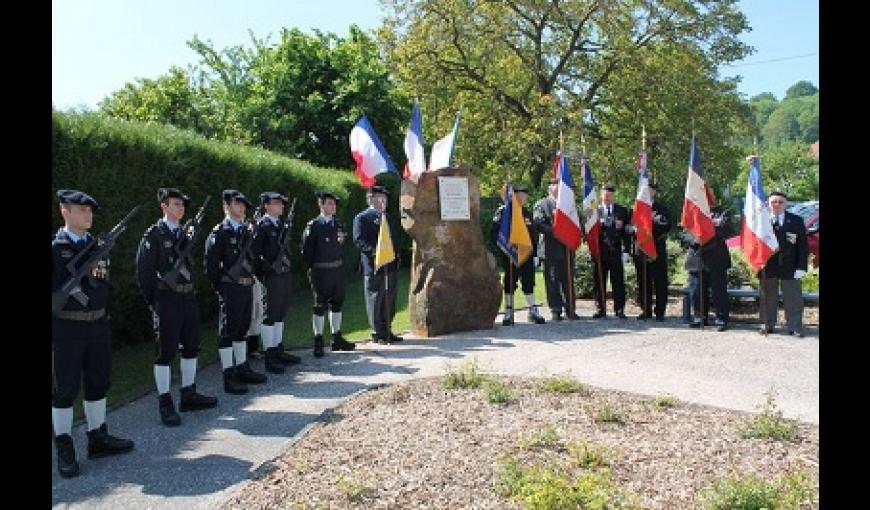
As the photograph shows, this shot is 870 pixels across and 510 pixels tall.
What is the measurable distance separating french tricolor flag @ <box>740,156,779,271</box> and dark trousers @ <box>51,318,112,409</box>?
8.42 metres

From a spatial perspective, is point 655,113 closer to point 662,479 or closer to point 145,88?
point 662,479

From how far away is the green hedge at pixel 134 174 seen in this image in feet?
26.9

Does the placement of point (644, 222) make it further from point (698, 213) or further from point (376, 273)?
point (376, 273)

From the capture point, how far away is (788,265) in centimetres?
994

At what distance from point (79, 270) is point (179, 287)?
124 centimetres

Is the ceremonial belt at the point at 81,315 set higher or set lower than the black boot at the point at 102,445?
higher

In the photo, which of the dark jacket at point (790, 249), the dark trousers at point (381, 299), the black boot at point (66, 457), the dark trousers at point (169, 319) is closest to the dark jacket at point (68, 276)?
the dark trousers at point (169, 319)

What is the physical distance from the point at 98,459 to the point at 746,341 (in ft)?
26.1

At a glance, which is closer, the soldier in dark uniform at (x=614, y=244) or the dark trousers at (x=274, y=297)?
the dark trousers at (x=274, y=297)

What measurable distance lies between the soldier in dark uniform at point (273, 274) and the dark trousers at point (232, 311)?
2.62 ft

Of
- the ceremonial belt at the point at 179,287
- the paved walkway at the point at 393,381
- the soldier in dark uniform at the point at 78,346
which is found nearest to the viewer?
the paved walkway at the point at 393,381

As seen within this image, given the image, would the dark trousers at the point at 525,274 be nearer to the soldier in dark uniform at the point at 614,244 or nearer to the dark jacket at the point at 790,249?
the soldier in dark uniform at the point at 614,244
